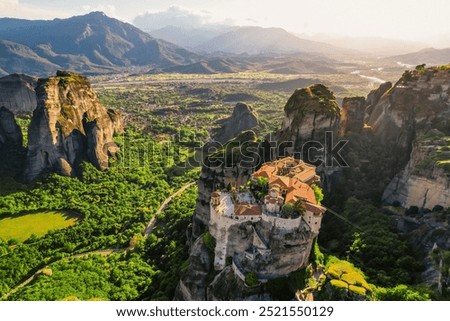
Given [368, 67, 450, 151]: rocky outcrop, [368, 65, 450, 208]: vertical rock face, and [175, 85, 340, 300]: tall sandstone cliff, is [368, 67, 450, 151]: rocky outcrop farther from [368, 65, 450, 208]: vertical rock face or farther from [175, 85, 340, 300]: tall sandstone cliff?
[175, 85, 340, 300]: tall sandstone cliff

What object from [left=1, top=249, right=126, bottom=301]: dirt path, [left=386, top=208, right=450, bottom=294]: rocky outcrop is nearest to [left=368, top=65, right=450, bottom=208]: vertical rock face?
[left=386, top=208, right=450, bottom=294]: rocky outcrop

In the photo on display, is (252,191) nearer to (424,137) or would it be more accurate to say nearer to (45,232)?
(424,137)

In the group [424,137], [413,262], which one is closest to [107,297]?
[413,262]

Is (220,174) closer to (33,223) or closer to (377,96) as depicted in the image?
(33,223)

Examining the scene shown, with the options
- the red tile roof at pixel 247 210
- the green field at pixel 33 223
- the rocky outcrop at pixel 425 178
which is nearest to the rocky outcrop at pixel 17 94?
the green field at pixel 33 223

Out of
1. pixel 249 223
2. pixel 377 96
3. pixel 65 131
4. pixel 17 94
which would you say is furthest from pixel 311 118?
pixel 17 94

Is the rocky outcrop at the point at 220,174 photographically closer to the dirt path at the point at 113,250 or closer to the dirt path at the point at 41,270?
the dirt path at the point at 113,250
